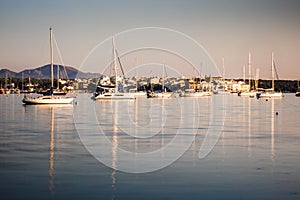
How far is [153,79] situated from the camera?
14262 cm

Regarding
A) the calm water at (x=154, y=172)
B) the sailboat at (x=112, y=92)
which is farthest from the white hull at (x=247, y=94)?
the calm water at (x=154, y=172)

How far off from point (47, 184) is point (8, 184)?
3.57 feet

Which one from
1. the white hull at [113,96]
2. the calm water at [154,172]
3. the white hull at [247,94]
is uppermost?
the white hull at [247,94]

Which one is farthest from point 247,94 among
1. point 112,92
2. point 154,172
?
point 154,172

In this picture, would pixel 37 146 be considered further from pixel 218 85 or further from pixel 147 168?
pixel 218 85

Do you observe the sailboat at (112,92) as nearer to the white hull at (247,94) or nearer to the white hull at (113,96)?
the white hull at (113,96)

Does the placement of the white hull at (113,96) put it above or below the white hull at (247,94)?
below

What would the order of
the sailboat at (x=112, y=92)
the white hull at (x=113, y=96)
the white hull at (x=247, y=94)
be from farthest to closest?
the white hull at (x=247, y=94), the white hull at (x=113, y=96), the sailboat at (x=112, y=92)

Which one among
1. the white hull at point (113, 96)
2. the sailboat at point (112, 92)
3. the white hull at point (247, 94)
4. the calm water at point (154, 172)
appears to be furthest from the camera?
the white hull at point (247, 94)

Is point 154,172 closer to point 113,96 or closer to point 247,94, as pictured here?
point 113,96

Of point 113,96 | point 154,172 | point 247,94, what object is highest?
point 247,94

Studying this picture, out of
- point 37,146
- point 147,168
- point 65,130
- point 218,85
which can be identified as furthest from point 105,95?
point 218,85

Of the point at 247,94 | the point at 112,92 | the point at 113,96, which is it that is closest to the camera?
the point at 113,96

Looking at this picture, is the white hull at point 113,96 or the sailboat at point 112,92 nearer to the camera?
the sailboat at point 112,92
